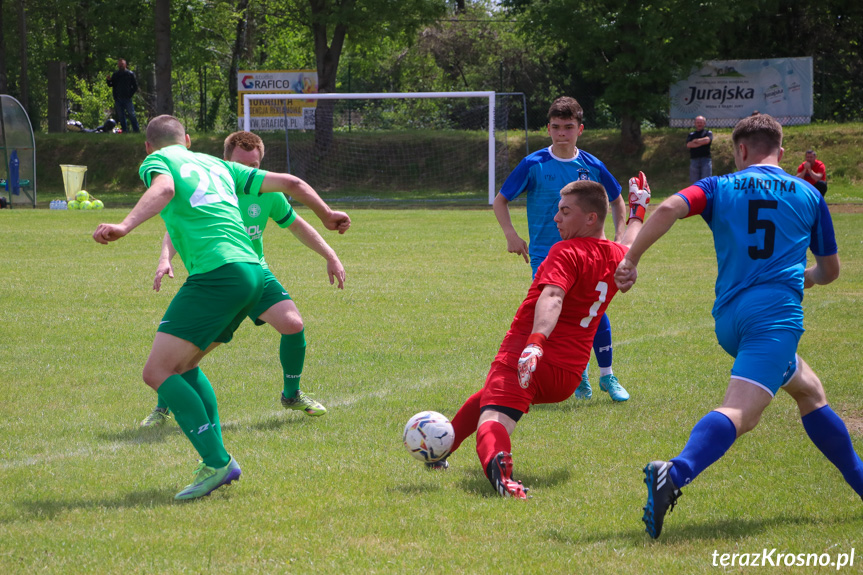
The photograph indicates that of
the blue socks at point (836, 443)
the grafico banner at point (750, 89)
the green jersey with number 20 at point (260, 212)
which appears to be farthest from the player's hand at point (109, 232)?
the grafico banner at point (750, 89)

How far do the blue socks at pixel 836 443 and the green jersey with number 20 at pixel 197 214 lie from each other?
2.91 m

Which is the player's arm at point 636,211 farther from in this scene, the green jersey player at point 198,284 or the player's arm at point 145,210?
the player's arm at point 145,210

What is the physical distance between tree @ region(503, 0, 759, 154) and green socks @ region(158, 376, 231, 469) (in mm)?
26815

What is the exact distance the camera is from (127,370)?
23.4ft

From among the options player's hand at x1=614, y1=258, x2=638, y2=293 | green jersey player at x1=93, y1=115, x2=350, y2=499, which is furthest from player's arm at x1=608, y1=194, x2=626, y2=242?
green jersey player at x1=93, y1=115, x2=350, y2=499

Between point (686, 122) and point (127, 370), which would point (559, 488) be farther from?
point (686, 122)

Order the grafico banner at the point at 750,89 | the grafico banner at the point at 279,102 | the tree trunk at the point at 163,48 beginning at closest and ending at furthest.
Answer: the grafico banner at the point at 750,89, the tree trunk at the point at 163,48, the grafico banner at the point at 279,102

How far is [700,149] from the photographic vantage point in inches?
934

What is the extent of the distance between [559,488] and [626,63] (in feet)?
87.2

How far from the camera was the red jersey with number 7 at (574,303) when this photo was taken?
4.39 m

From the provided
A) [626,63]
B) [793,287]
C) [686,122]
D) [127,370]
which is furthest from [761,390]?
[686,122]

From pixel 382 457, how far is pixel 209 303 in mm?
1385

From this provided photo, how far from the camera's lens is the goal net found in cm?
3045

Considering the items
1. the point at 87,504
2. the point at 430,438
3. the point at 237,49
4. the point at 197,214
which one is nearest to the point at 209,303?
the point at 197,214
